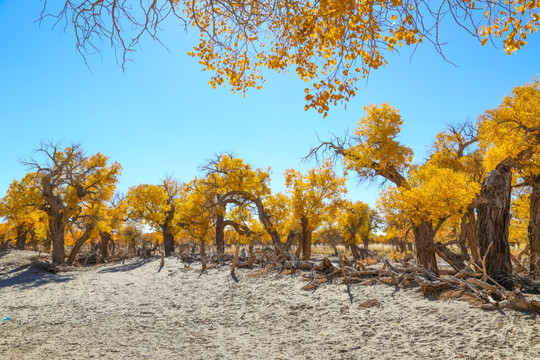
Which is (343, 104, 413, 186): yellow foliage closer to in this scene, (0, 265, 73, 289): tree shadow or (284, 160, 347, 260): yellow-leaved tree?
(284, 160, 347, 260): yellow-leaved tree

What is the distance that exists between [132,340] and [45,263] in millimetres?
16130

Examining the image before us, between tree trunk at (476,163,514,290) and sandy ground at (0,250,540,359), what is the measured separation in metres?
2.88

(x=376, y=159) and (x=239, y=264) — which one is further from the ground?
(x=376, y=159)

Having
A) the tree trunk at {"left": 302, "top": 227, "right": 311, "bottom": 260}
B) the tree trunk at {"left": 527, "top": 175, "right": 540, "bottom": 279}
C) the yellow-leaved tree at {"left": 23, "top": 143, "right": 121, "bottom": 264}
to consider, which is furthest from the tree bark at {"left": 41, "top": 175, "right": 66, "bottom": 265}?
the tree trunk at {"left": 527, "top": 175, "right": 540, "bottom": 279}

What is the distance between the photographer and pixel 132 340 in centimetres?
584

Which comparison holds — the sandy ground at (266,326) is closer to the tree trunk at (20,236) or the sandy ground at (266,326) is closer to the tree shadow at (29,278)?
the tree shadow at (29,278)

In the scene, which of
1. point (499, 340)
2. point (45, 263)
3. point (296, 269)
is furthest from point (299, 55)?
point (45, 263)

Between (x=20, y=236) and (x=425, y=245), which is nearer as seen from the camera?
(x=425, y=245)

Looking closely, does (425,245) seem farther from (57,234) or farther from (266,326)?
(57,234)

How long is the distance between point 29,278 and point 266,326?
1471 cm

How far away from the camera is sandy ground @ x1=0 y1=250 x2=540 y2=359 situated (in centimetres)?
447

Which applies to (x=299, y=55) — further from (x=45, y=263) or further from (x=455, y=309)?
(x=45, y=263)

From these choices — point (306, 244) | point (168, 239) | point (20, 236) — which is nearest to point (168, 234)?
point (168, 239)

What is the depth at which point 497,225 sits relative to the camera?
815 cm
